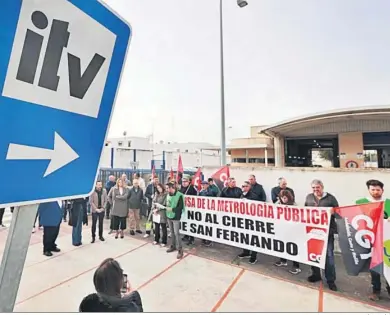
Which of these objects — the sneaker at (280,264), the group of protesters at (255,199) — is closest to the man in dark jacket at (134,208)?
the group of protesters at (255,199)

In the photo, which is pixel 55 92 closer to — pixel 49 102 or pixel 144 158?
pixel 49 102

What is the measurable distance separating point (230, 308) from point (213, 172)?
4.68 meters

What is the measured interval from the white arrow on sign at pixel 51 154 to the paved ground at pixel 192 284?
3.24 m

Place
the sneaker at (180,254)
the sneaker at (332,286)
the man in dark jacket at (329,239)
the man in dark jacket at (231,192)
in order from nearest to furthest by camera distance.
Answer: the sneaker at (332,286), the man in dark jacket at (329,239), the sneaker at (180,254), the man in dark jacket at (231,192)

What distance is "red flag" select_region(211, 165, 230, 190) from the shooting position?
24.1 feet

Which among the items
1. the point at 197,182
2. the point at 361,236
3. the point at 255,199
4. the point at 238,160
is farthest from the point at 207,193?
the point at 238,160

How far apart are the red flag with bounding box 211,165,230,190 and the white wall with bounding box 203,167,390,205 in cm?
69

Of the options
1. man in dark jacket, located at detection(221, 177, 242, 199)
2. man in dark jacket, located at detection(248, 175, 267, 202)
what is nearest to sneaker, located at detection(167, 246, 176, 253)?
man in dark jacket, located at detection(221, 177, 242, 199)

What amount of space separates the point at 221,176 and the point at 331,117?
835cm

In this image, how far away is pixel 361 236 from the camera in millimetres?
3822

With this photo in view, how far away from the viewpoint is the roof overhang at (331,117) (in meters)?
10.9

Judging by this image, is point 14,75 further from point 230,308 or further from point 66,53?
point 230,308

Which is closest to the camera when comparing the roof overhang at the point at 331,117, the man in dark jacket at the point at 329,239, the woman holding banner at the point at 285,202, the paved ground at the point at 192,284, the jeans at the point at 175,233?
the paved ground at the point at 192,284

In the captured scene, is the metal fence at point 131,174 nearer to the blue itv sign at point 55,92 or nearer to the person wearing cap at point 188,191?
the person wearing cap at point 188,191
